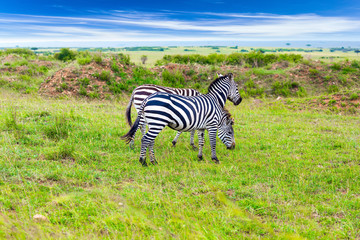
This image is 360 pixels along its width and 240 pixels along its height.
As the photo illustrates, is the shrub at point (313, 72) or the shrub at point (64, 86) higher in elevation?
the shrub at point (313, 72)

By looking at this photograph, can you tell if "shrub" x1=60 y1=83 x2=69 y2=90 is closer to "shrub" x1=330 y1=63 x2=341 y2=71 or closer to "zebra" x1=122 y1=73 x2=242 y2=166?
"zebra" x1=122 y1=73 x2=242 y2=166

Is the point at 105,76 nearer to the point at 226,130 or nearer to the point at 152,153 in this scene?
the point at 226,130

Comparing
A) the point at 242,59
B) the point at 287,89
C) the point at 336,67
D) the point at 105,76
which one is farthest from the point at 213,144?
the point at 242,59

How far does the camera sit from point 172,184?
5598 mm

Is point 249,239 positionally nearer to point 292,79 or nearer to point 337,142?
point 337,142

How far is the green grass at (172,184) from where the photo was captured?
12.6 feet

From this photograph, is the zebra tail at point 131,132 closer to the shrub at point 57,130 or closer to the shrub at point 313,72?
the shrub at point 57,130

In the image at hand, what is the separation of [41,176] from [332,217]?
5320 mm

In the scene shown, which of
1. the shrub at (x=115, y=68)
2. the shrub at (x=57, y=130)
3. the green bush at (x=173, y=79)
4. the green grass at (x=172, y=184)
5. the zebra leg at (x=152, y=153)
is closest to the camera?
the green grass at (x=172, y=184)

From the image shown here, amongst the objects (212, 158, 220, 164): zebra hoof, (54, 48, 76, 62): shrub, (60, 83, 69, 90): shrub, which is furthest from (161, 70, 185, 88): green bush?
(54, 48, 76, 62): shrub

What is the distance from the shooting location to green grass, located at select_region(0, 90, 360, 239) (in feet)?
12.6

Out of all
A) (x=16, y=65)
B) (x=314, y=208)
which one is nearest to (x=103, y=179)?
(x=314, y=208)

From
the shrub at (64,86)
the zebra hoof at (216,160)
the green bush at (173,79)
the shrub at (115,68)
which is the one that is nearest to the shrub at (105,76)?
the shrub at (115,68)

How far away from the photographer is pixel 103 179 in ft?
18.7
